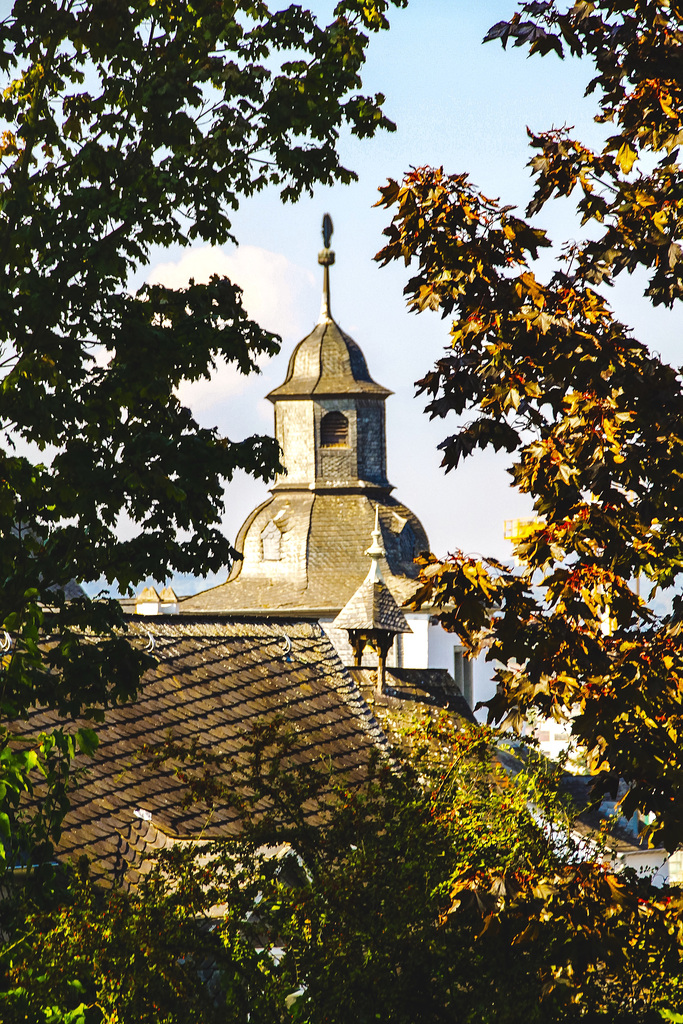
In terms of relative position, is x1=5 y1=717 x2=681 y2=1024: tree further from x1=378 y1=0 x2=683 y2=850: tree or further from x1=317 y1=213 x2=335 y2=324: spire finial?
x1=317 y1=213 x2=335 y2=324: spire finial

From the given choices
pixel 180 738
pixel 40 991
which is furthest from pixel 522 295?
pixel 180 738

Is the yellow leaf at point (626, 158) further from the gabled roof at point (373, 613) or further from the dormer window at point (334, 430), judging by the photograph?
the dormer window at point (334, 430)

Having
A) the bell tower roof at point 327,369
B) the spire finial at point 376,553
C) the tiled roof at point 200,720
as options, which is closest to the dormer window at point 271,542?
the spire finial at point 376,553

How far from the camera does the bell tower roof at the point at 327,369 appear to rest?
254 ft

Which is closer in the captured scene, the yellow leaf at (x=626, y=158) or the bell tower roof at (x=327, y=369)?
the yellow leaf at (x=626, y=158)

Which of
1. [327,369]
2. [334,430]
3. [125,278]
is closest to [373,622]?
[125,278]

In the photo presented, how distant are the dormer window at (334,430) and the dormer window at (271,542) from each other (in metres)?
5.99

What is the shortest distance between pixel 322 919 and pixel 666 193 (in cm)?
464

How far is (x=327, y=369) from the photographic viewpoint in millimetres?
78812

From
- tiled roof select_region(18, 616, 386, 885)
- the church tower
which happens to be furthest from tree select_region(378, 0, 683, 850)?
the church tower

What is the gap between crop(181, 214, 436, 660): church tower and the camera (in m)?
71.4

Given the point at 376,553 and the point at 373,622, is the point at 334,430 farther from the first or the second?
the point at 373,622

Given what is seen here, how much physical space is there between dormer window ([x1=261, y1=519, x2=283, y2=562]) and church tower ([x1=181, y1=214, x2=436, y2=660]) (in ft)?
0.17

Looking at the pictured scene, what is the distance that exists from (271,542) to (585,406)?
67434 millimetres
